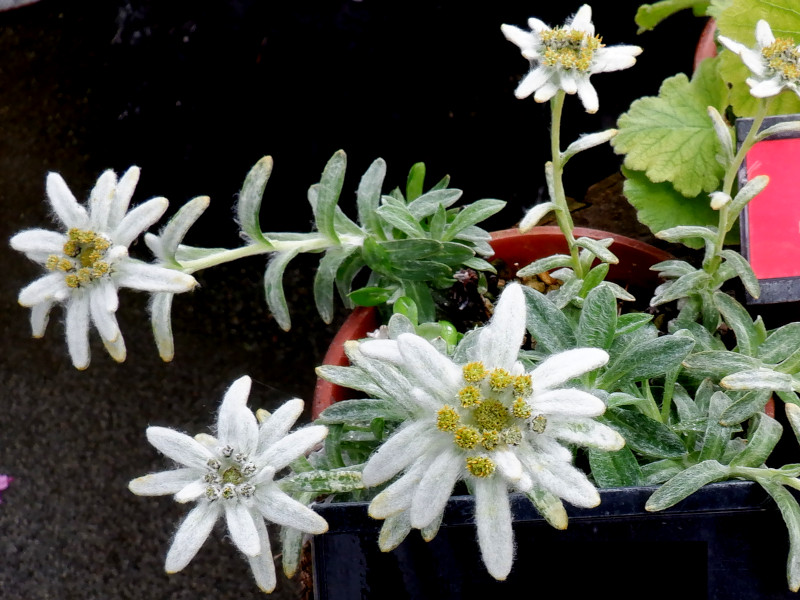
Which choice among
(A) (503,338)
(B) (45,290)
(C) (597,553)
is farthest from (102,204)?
(C) (597,553)

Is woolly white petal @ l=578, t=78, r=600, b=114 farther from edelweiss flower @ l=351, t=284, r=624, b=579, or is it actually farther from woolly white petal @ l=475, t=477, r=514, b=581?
woolly white petal @ l=475, t=477, r=514, b=581

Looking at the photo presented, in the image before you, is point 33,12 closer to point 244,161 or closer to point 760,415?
point 244,161

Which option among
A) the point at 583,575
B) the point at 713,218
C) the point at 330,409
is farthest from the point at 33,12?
the point at 583,575

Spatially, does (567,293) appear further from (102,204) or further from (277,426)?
(102,204)

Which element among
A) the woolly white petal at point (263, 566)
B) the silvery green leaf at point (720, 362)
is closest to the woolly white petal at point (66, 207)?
the woolly white petal at point (263, 566)

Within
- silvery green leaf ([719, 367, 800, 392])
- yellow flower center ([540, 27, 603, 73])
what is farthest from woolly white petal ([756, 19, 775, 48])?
silvery green leaf ([719, 367, 800, 392])
